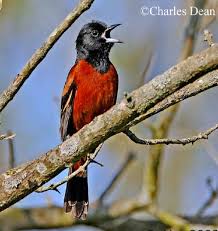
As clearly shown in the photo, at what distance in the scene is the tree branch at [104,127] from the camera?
2.52m

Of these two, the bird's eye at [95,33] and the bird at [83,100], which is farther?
the bird's eye at [95,33]

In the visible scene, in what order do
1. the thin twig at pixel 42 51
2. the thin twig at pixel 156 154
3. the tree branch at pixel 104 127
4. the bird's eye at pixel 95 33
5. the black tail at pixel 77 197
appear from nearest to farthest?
the tree branch at pixel 104 127 < the thin twig at pixel 42 51 < the black tail at pixel 77 197 < the thin twig at pixel 156 154 < the bird's eye at pixel 95 33

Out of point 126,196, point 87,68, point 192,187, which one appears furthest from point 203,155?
point 87,68

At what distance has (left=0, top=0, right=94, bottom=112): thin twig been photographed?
3205mm

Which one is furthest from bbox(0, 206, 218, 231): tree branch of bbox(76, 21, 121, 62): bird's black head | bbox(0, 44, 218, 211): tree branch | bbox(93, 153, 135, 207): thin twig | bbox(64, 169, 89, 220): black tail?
bbox(0, 44, 218, 211): tree branch

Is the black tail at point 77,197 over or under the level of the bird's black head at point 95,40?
under

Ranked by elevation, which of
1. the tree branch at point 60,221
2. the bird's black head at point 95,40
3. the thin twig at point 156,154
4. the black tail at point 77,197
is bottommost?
the tree branch at point 60,221

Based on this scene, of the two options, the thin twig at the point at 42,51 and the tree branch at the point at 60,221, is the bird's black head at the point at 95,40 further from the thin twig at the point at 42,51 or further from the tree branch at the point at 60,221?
the thin twig at the point at 42,51

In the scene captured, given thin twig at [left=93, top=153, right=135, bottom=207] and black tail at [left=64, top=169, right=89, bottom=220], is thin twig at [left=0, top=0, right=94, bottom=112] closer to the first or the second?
black tail at [left=64, top=169, right=89, bottom=220]

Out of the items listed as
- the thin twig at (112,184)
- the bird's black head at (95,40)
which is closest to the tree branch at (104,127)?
the thin twig at (112,184)

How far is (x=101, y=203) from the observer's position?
16.9 ft

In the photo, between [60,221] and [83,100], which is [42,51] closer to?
[83,100]

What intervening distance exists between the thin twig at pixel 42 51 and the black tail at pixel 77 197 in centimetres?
155

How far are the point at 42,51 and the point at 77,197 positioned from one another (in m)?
1.75
